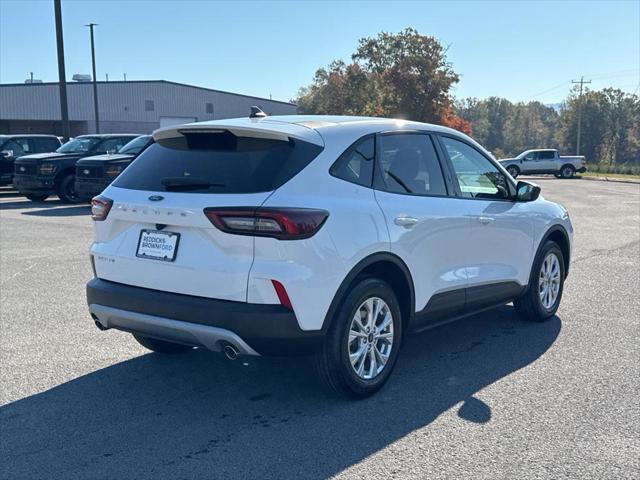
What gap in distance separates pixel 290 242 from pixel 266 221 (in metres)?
0.18

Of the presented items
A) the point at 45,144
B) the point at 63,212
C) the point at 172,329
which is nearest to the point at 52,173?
the point at 63,212

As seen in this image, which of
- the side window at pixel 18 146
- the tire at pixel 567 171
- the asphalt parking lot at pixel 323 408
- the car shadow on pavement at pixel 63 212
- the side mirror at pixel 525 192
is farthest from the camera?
the tire at pixel 567 171

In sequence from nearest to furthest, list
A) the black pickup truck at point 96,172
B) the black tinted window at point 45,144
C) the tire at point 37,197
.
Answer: the black pickup truck at point 96,172, the tire at point 37,197, the black tinted window at point 45,144

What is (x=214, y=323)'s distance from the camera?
3977mm

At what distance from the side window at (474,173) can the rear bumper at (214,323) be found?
2.08 meters

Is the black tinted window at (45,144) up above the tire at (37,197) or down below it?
above

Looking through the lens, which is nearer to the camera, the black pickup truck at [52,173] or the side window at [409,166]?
the side window at [409,166]

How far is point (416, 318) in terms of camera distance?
16.0ft

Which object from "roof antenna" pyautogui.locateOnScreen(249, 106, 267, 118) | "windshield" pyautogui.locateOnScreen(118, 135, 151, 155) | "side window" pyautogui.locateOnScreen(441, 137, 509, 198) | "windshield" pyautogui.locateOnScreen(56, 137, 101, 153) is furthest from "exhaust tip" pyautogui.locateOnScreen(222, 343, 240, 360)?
"windshield" pyautogui.locateOnScreen(56, 137, 101, 153)

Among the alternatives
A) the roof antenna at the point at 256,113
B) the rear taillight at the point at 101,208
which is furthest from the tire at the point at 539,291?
the rear taillight at the point at 101,208

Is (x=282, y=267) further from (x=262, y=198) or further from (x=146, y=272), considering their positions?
(x=146, y=272)

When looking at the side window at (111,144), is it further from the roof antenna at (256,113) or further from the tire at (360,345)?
the tire at (360,345)

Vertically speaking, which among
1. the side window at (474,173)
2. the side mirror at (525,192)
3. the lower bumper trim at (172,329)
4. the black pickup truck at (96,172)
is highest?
the side window at (474,173)

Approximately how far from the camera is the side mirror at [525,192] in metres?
6.09
